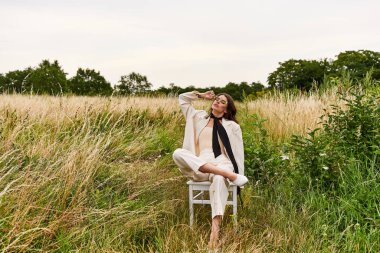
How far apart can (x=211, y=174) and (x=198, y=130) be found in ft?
1.80

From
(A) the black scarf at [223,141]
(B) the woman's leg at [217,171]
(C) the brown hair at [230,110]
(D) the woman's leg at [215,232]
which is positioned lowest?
(D) the woman's leg at [215,232]

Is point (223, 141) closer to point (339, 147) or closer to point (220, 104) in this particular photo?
point (220, 104)

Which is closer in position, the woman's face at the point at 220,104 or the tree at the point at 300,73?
the woman's face at the point at 220,104

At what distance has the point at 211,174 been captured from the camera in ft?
12.6

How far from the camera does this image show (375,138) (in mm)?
4410

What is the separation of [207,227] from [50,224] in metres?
1.39

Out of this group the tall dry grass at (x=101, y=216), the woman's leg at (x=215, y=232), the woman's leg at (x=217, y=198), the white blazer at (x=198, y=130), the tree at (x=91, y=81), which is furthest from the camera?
the tree at (x=91, y=81)

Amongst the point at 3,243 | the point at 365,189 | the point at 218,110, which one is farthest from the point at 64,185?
the point at 365,189

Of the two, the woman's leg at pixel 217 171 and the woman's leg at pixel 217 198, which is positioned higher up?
the woman's leg at pixel 217 171

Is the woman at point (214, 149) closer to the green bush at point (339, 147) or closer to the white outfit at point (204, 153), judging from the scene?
the white outfit at point (204, 153)

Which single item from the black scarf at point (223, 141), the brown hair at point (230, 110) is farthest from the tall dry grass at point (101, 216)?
the brown hair at point (230, 110)

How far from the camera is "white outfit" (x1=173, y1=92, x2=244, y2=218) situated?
3627mm

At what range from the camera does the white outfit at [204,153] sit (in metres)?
3.63

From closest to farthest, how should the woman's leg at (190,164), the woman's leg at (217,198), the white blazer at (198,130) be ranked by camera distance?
the woman's leg at (217,198) < the woman's leg at (190,164) < the white blazer at (198,130)
